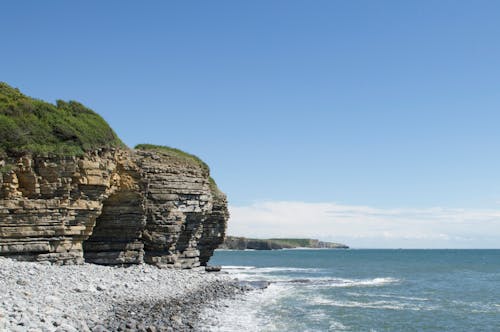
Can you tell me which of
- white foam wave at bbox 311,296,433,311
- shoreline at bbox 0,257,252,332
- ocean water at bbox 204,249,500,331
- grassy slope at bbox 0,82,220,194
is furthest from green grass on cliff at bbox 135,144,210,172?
white foam wave at bbox 311,296,433,311

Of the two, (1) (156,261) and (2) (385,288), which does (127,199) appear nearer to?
(1) (156,261)

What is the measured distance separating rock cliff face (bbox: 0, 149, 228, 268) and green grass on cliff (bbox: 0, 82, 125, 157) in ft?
2.02

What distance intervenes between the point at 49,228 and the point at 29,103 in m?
7.63

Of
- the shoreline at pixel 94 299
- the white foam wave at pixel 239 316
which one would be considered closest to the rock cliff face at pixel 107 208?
the shoreline at pixel 94 299

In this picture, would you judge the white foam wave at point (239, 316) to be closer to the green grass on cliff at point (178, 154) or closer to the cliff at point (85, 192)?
the cliff at point (85, 192)

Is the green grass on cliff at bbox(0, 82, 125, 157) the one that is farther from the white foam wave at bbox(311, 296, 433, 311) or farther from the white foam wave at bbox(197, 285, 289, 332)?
the white foam wave at bbox(311, 296, 433, 311)

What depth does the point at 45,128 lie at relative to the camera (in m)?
27.9

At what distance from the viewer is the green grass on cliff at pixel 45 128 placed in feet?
85.9

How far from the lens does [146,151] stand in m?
36.4

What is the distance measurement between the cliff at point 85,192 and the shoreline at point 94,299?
2.42 m

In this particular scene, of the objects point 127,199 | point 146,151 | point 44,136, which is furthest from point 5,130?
point 146,151

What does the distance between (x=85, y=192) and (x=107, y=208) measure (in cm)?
436

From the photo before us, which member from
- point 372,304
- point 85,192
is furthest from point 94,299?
point 372,304

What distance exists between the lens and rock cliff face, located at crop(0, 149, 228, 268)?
25.7 m
